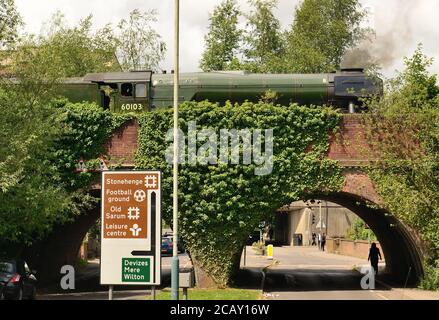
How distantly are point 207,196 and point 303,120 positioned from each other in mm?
4449

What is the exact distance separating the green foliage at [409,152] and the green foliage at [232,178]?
5.69 feet

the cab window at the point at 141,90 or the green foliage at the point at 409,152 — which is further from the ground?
the cab window at the point at 141,90

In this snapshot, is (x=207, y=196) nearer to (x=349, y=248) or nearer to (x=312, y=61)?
(x=312, y=61)

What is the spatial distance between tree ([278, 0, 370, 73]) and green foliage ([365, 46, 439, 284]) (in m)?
25.2

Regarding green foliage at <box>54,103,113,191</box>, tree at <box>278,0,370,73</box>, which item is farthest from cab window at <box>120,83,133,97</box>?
tree at <box>278,0,370,73</box>

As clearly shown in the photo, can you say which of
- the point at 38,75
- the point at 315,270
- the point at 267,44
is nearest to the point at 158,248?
the point at 38,75

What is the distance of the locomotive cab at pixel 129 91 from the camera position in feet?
107

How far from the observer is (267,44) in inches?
2367

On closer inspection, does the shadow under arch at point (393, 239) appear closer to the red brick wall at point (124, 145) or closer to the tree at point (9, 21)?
the red brick wall at point (124, 145)

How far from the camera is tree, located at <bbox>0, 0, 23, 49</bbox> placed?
2453 cm

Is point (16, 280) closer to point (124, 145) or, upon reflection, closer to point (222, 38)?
point (124, 145)

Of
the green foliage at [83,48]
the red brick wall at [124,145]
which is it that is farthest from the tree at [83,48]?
the red brick wall at [124,145]

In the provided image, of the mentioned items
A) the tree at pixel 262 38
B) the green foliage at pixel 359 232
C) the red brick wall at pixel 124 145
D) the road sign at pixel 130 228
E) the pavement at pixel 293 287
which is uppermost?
the tree at pixel 262 38

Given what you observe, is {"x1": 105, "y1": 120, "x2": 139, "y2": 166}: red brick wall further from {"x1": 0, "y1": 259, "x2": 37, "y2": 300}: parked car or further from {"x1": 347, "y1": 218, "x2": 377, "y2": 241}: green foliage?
{"x1": 347, "y1": 218, "x2": 377, "y2": 241}: green foliage
